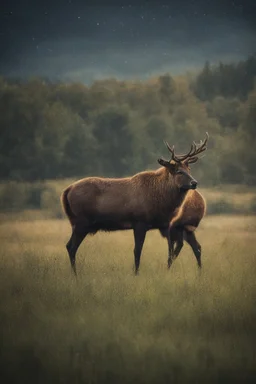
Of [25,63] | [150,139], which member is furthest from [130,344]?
[150,139]

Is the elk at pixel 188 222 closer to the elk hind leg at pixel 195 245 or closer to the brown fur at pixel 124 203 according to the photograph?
the elk hind leg at pixel 195 245

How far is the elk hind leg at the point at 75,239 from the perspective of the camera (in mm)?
8828

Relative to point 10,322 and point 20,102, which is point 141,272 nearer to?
point 10,322

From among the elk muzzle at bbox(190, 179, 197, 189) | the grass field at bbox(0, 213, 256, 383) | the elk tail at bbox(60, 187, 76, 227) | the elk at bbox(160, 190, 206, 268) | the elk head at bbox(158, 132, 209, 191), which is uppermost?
the elk head at bbox(158, 132, 209, 191)

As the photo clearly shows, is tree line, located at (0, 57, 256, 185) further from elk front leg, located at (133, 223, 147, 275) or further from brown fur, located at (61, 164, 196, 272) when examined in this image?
elk front leg, located at (133, 223, 147, 275)

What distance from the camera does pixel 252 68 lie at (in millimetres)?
25172

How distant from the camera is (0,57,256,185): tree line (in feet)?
74.8

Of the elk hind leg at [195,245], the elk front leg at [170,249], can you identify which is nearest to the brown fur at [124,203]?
the elk front leg at [170,249]

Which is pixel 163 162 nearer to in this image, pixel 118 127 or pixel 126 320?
pixel 126 320

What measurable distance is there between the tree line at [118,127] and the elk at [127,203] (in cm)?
1241

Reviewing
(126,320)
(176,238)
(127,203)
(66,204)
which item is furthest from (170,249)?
(126,320)

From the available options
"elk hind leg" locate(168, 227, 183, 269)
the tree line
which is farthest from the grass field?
the tree line

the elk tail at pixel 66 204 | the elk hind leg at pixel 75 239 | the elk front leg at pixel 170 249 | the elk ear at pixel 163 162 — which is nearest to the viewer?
the elk ear at pixel 163 162

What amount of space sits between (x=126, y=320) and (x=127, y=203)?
345 cm
